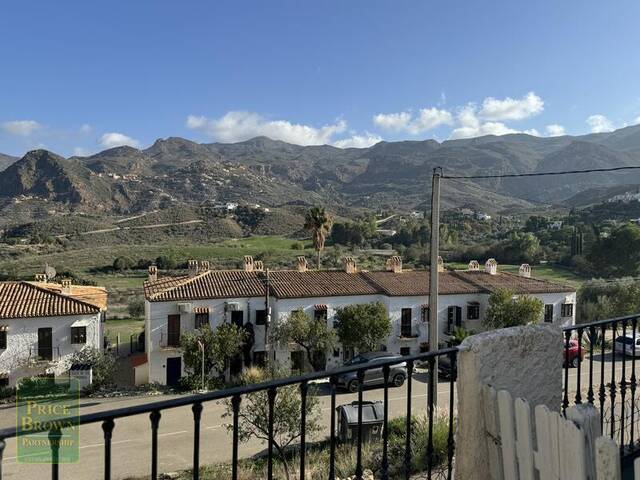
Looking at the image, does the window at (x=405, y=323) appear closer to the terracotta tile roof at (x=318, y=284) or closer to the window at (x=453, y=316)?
the terracotta tile roof at (x=318, y=284)

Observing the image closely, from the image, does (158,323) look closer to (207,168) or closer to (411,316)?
(411,316)

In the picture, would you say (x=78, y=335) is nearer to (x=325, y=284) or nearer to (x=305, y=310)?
(x=305, y=310)

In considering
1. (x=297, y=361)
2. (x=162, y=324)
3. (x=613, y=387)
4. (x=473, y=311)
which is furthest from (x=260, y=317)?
(x=613, y=387)

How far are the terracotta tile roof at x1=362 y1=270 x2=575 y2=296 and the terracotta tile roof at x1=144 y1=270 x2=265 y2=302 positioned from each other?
6746 millimetres

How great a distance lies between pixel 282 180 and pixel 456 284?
13216cm

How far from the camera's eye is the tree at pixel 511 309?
24.3m

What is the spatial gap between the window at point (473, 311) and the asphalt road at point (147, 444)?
829 cm

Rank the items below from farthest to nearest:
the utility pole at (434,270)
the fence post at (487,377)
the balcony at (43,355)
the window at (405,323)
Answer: the window at (405,323), the balcony at (43,355), the utility pole at (434,270), the fence post at (487,377)

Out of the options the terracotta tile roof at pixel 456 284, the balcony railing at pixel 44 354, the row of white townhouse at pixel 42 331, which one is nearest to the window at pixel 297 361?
the terracotta tile roof at pixel 456 284

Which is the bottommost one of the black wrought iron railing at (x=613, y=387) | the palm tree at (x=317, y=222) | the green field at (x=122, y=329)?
the green field at (x=122, y=329)

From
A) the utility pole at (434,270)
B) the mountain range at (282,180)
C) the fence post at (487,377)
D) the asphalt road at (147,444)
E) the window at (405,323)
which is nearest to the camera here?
the fence post at (487,377)

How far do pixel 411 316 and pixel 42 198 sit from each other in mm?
89743

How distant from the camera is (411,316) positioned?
81.6 feet

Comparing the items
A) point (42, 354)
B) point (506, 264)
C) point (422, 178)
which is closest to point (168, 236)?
point (506, 264)
